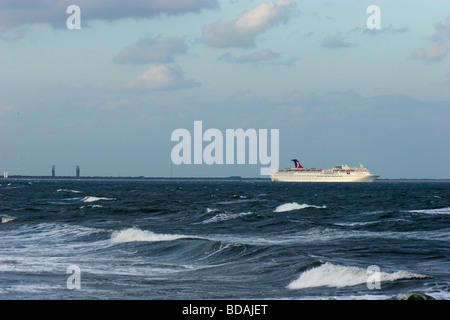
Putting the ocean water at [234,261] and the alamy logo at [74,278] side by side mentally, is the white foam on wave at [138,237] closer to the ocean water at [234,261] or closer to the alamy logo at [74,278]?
the ocean water at [234,261]

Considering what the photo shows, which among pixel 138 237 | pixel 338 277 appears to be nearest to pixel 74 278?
pixel 338 277

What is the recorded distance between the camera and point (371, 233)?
124 feet

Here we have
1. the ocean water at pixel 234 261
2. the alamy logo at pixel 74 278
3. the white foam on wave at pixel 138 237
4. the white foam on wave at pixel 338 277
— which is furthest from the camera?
the white foam on wave at pixel 138 237

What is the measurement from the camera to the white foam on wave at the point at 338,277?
20.2m

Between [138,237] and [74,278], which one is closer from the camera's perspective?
[74,278]

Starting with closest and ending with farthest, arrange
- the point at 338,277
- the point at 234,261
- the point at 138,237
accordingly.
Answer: the point at 338,277 → the point at 234,261 → the point at 138,237

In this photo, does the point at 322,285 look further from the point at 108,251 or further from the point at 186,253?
the point at 108,251

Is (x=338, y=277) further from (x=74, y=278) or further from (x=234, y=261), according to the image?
(x=74, y=278)

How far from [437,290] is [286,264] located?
687cm

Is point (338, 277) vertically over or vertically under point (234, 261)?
over

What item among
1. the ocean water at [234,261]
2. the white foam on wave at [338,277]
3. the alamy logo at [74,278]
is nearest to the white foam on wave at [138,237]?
the ocean water at [234,261]

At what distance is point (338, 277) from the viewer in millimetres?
20859

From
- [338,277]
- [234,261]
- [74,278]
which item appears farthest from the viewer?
[234,261]

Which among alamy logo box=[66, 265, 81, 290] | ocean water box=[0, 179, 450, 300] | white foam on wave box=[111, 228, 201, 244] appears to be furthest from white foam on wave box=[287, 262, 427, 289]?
white foam on wave box=[111, 228, 201, 244]
